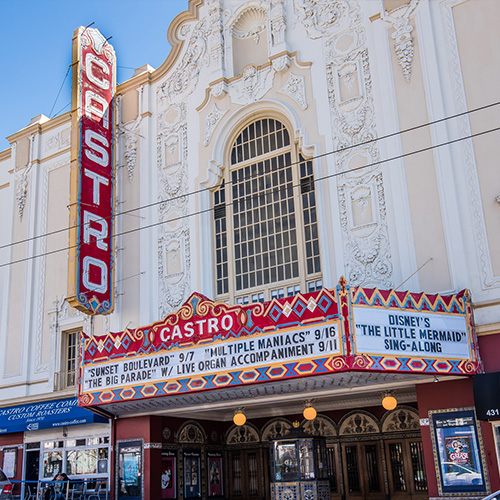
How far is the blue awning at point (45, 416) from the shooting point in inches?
703

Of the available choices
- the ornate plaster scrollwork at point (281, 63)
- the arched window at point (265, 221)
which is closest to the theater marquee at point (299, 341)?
the arched window at point (265, 221)

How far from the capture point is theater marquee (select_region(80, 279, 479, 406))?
12180 mm

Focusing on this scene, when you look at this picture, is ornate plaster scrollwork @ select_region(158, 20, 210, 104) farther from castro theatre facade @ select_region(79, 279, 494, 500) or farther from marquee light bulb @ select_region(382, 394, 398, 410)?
marquee light bulb @ select_region(382, 394, 398, 410)

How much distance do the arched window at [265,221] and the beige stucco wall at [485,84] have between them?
13.9ft

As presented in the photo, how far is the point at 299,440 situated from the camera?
15703mm

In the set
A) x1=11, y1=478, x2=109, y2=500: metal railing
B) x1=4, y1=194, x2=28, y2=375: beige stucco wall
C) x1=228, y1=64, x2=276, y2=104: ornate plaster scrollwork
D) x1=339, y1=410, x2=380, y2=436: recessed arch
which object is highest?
x1=228, y1=64, x2=276, y2=104: ornate plaster scrollwork

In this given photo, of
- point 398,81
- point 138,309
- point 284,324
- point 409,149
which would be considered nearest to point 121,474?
point 138,309

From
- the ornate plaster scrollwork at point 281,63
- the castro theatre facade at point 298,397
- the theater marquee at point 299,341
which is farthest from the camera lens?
the ornate plaster scrollwork at point 281,63

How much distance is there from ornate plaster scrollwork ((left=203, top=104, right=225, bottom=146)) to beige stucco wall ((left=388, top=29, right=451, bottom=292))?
5355 mm

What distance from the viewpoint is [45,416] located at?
18.8m

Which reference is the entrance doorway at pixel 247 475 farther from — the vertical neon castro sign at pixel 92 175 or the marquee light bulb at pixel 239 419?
the vertical neon castro sign at pixel 92 175

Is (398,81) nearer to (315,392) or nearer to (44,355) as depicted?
(315,392)

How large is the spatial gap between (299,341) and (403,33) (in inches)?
330

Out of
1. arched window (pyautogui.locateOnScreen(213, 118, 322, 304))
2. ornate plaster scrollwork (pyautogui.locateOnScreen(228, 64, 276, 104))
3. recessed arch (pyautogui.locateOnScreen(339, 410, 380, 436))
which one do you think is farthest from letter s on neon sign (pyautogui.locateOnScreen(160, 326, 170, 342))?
ornate plaster scrollwork (pyautogui.locateOnScreen(228, 64, 276, 104))
